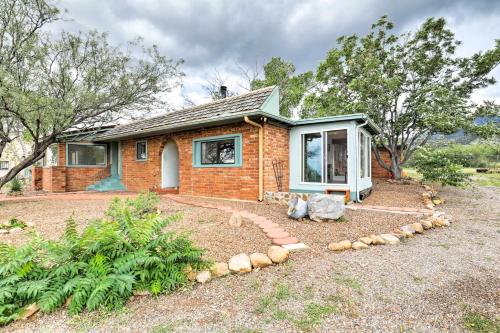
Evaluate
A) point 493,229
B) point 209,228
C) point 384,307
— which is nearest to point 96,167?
point 209,228

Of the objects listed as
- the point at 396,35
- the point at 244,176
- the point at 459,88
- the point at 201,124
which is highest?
the point at 396,35

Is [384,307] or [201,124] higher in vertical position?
[201,124]

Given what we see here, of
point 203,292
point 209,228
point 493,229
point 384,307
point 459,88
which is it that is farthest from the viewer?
point 459,88

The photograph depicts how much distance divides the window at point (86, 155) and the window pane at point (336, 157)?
37.5 ft

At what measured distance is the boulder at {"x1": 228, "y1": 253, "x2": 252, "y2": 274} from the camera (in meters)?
2.86

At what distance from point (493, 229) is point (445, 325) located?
14.4ft

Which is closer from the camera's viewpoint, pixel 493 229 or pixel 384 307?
pixel 384 307

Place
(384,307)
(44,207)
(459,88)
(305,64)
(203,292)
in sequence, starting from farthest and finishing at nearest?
(305,64)
(459,88)
(44,207)
(203,292)
(384,307)

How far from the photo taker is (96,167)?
1255 cm

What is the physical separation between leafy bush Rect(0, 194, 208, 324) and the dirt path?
145 millimetres

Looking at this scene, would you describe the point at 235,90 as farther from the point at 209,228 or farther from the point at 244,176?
the point at 209,228

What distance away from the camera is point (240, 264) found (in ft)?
9.54

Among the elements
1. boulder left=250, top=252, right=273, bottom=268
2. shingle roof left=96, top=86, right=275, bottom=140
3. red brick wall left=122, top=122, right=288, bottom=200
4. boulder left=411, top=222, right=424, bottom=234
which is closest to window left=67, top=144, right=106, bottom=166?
shingle roof left=96, top=86, right=275, bottom=140

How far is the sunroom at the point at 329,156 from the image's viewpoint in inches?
294
